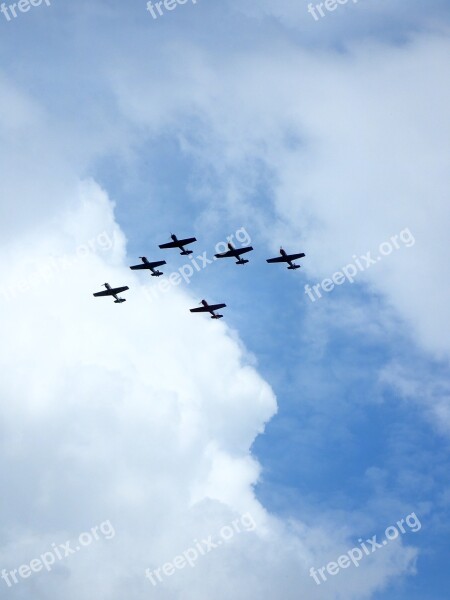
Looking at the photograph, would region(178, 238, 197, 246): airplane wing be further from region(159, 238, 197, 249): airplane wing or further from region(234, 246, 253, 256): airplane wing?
region(234, 246, 253, 256): airplane wing

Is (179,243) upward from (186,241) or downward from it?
upward

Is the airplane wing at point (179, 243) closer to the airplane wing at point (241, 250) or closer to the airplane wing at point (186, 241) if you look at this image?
the airplane wing at point (186, 241)

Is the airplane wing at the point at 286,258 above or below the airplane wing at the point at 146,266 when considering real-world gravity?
below

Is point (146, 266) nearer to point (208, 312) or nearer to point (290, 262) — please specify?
point (208, 312)

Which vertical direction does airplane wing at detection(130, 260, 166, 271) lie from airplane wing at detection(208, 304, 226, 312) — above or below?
above

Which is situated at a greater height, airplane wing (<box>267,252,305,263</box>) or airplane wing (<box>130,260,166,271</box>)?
airplane wing (<box>130,260,166,271</box>)

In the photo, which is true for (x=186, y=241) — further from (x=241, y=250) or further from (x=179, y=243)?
(x=241, y=250)

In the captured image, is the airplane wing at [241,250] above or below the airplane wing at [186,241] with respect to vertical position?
below

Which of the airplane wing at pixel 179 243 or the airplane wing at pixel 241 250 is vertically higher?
the airplane wing at pixel 179 243

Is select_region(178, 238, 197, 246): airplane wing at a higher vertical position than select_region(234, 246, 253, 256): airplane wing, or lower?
higher

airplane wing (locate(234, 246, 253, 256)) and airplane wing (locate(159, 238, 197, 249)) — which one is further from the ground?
airplane wing (locate(159, 238, 197, 249))

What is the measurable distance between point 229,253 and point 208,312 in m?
12.6

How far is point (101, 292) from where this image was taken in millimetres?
132625

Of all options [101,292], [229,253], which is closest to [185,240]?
[229,253]
